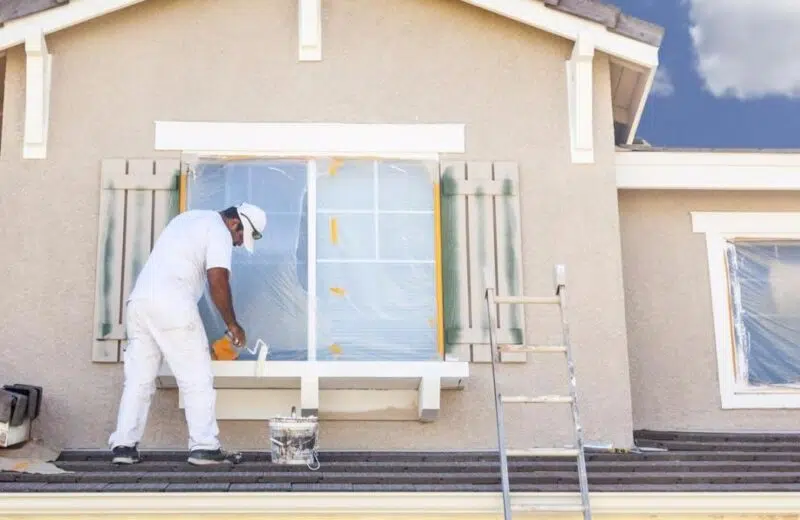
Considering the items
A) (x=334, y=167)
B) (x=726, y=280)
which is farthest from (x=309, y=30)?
(x=726, y=280)

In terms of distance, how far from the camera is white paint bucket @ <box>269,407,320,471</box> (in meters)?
5.84

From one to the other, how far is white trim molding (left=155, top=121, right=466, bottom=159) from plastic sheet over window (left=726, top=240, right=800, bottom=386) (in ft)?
7.45

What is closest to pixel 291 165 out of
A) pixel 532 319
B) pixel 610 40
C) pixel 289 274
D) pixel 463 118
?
pixel 289 274

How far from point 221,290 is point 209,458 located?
97 centimetres

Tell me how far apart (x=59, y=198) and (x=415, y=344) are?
8.24 feet

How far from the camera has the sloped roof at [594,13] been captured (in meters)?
6.79

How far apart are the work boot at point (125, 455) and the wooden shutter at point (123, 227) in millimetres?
815

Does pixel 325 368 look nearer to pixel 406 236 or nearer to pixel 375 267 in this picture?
pixel 375 267

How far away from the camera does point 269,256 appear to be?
22.2 ft
